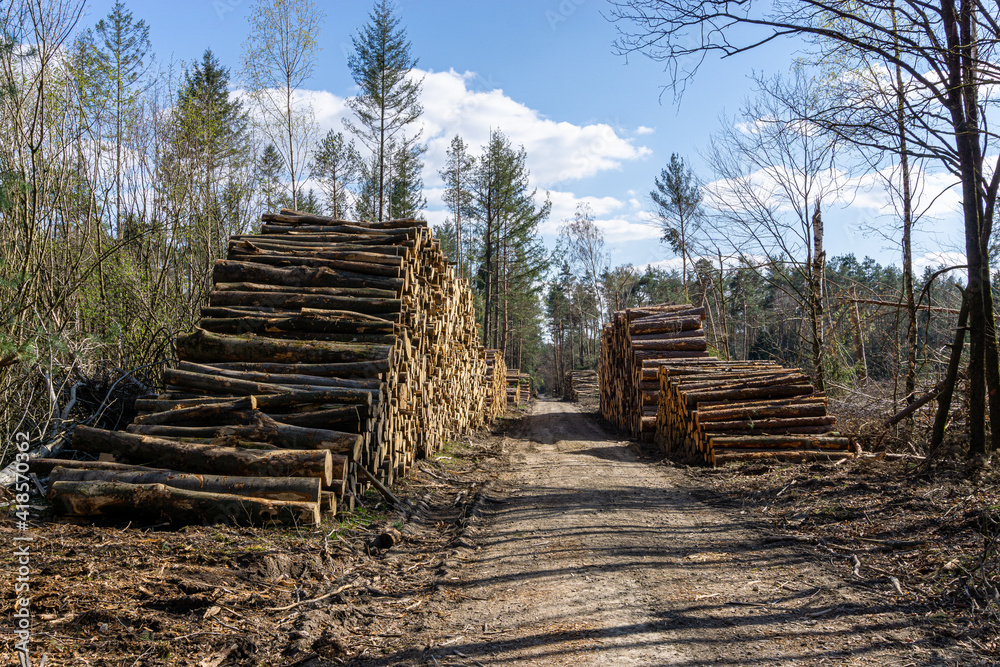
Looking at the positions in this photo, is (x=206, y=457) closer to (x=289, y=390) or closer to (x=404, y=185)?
(x=289, y=390)

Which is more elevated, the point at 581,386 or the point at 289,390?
the point at 289,390

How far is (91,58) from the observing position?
26.6 feet

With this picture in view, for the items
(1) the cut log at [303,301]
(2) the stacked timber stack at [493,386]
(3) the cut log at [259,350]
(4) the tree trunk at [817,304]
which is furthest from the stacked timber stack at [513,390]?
(3) the cut log at [259,350]

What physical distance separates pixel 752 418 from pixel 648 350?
5.23m

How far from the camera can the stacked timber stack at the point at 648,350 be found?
14070 mm

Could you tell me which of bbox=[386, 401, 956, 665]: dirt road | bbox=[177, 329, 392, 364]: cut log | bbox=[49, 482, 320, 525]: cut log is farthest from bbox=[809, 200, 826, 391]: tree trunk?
bbox=[49, 482, 320, 525]: cut log

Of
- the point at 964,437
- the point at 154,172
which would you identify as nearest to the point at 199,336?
the point at 154,172

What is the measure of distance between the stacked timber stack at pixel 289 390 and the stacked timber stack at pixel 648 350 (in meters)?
5.80

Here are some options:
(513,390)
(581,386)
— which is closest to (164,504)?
(513,390)

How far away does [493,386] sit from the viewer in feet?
77.7

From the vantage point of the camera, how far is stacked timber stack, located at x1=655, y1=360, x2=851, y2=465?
942cm

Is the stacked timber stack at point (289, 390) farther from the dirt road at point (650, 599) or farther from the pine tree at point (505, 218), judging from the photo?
the pine tree at point (505, 218)


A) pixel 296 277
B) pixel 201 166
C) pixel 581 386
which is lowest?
pixel 581 386

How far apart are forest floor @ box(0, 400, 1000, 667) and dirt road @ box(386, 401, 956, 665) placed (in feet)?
0.06
